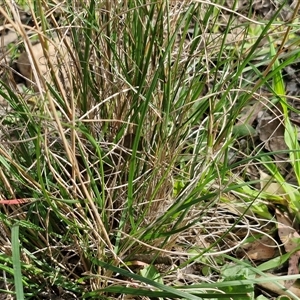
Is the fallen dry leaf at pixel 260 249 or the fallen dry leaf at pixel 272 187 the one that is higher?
the fallen dry leaf at pixel 272 187

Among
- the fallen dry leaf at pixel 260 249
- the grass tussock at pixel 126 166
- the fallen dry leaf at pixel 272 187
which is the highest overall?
the grass tussock at pixel 126 166

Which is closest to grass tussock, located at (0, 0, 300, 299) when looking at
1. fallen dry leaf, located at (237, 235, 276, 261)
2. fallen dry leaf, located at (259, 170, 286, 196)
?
fallen dry leaf, located at (237, 235, 276, 261)

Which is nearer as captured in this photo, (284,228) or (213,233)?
(213,233)

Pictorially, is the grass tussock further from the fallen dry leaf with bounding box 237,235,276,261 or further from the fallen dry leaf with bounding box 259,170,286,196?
the fallen dry leaf with bounding box 259,170,286,196

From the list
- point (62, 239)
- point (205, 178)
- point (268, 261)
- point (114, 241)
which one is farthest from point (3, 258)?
point (268, 261)

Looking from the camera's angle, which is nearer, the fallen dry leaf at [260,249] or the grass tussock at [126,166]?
the grass tussock at [126,166]

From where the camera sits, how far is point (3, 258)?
0.97 metres

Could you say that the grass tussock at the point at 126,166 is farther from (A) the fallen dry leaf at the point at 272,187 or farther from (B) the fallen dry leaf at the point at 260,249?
(A) the fallen dry leaf at the point at 272,187

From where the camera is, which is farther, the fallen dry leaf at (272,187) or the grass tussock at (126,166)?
the fallen dry leaf at (272,187)

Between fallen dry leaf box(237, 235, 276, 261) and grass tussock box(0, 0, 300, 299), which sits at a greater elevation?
grass tussock box(0, 0, 300, 299)

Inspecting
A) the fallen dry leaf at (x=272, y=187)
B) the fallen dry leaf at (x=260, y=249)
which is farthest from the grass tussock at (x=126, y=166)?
the fallen dry leaf at (x=272, y=187)

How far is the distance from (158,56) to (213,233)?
0.39m

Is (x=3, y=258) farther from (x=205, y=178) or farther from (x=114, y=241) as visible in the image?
(x=205, y=178)

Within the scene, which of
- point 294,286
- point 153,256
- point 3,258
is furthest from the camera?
point 294,286
